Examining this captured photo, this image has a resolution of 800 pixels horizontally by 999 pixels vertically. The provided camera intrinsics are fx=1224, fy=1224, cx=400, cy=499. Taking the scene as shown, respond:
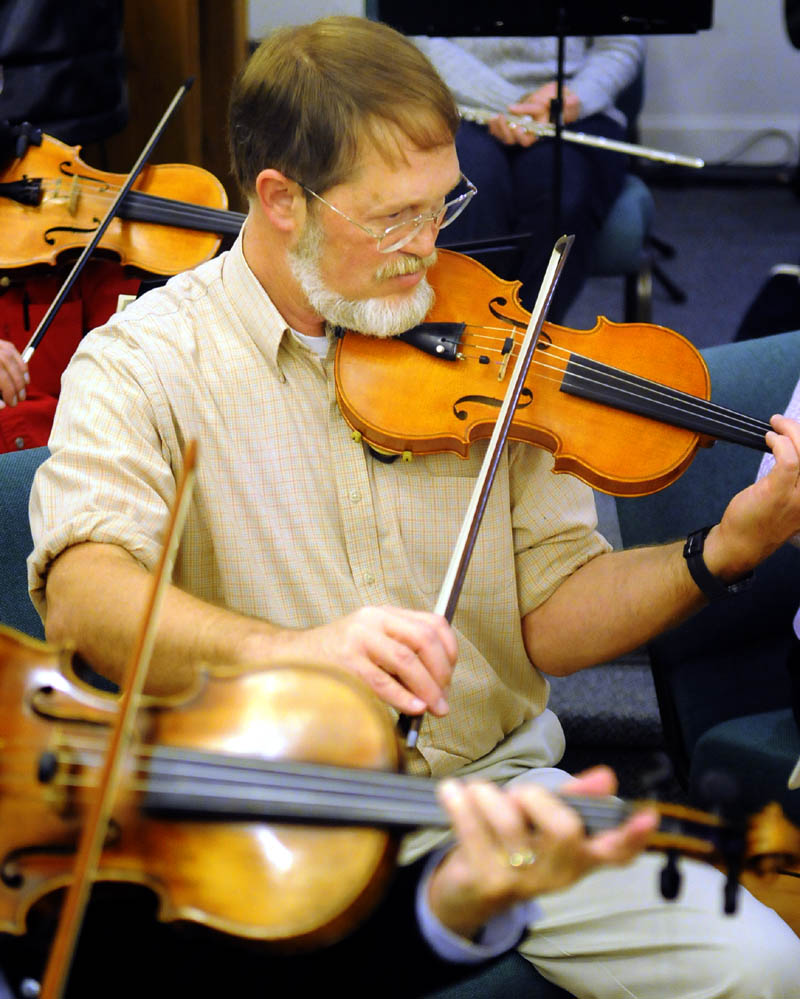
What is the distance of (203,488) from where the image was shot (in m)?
1.23

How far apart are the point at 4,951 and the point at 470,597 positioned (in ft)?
2.02

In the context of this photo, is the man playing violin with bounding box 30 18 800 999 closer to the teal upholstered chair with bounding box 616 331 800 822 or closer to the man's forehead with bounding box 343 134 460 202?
the man's forehead with bounding box 343 134 460 202

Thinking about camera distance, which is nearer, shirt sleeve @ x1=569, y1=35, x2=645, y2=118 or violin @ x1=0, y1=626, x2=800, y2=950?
violin @ x1=0, y1=626, x2=800, y2=950

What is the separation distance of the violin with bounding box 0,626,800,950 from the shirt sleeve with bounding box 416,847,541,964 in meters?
0.12

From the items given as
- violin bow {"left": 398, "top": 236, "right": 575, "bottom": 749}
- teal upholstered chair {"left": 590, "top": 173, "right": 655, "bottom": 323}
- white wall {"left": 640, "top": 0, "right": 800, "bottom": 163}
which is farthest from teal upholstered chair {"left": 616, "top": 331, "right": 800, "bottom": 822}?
white wall {"left": 640, "top": 0, "right": 800, "bottom": 163}

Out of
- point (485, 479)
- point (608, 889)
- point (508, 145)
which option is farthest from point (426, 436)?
point (508, 145)

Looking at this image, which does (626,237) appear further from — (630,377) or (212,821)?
(212,821)

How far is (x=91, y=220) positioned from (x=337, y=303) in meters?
0.81

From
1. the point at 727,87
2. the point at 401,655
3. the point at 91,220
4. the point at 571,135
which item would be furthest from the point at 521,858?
the point at 727,87

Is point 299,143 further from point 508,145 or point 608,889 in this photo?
point 508,145

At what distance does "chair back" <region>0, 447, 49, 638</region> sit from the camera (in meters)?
1.29

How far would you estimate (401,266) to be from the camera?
4.16 feet

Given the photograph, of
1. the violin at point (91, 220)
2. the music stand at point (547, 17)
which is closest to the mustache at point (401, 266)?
the violin at point (91, 220)

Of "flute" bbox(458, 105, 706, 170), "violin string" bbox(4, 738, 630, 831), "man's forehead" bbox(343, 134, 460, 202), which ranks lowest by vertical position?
"flute" bbox(458, 105, 706, 170)
